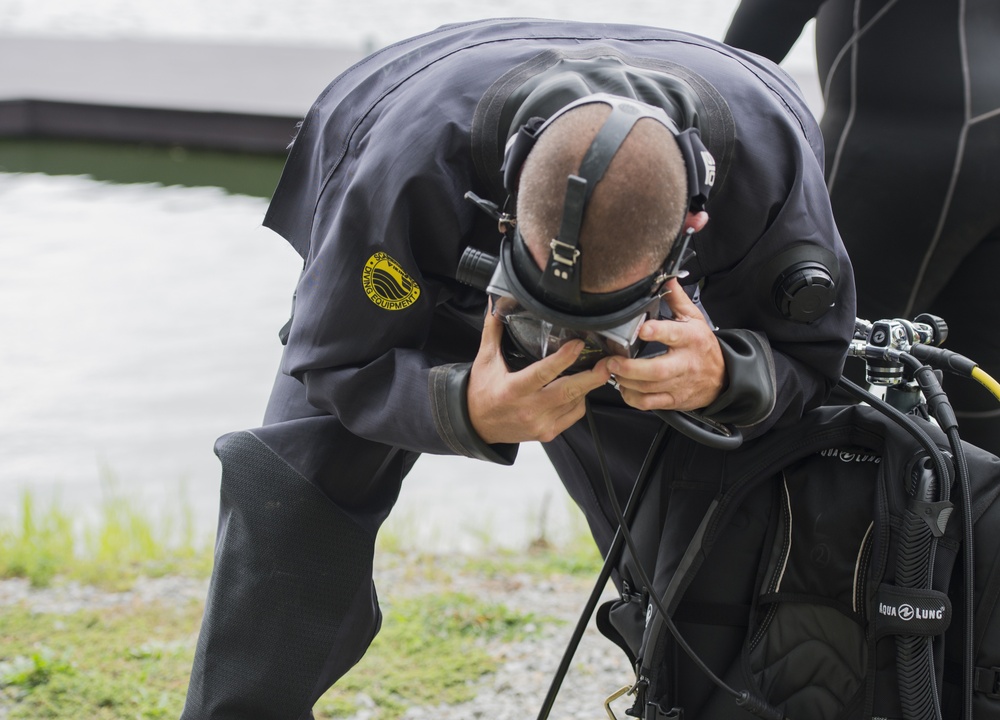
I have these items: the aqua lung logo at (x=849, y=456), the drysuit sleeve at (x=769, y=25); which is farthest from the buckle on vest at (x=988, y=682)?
the drysuit sleeve at (x=769, y=25)

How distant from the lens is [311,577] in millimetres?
1491

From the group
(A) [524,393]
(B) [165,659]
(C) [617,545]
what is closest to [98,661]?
(B) [165,659]

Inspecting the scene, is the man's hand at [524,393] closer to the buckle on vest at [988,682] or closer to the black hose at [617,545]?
the black hose at [617,545]

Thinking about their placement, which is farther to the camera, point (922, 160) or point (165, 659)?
point (165, 659)

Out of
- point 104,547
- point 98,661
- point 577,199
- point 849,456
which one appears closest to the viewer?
point 577,199

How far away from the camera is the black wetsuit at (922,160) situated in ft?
5.61

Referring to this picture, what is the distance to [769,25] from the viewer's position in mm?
1812

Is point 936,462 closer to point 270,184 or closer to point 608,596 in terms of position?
point 608,596

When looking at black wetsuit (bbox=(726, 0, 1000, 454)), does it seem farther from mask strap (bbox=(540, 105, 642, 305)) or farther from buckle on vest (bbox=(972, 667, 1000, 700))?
mask strap (bbox=(540, 105, 642, 305))

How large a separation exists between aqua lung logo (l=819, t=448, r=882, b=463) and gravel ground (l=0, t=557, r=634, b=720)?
0.85m

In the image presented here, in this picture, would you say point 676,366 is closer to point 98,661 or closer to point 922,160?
point 922,160

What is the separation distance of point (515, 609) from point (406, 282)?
50.8 inches

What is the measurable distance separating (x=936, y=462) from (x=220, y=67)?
322 inches

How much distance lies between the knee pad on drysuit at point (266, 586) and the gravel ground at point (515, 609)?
585 millimetres
